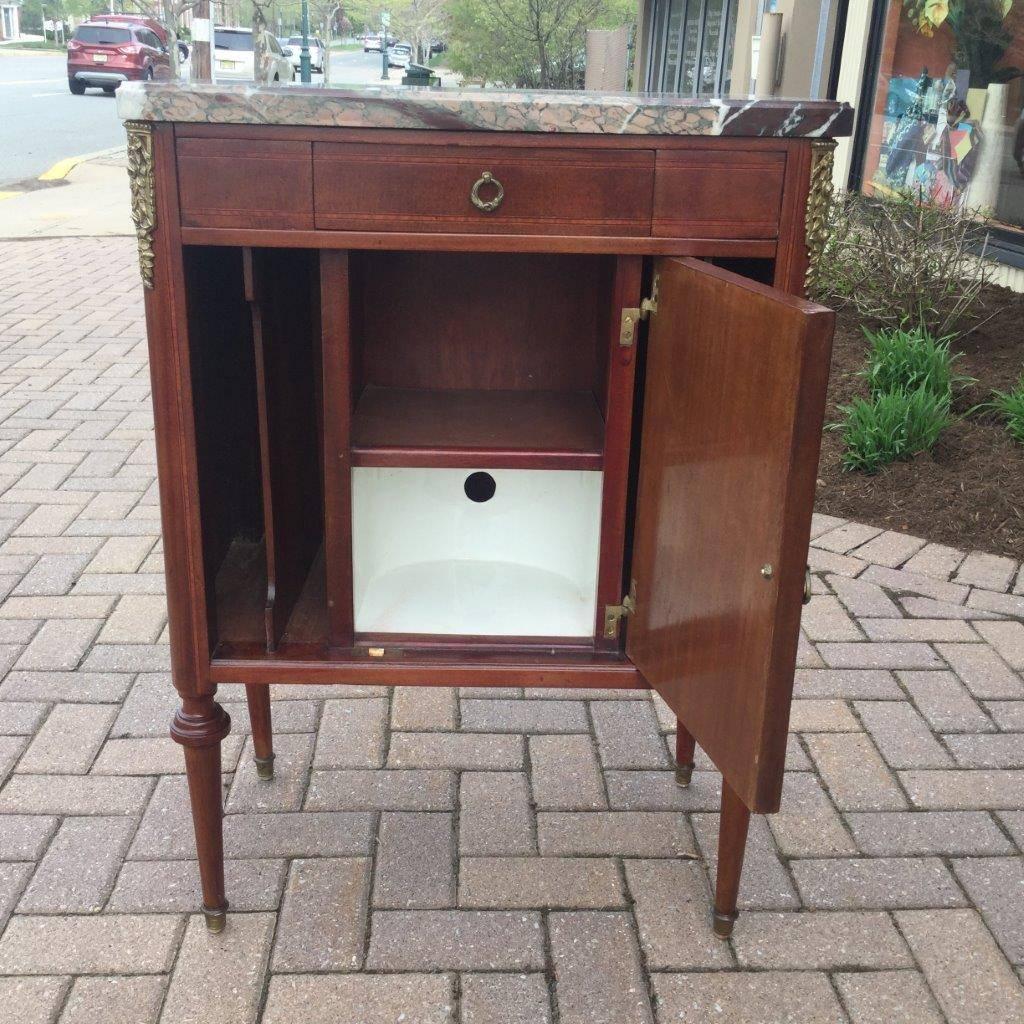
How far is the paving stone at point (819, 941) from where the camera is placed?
188 centimetres

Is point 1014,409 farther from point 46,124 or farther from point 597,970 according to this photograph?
point 46,124

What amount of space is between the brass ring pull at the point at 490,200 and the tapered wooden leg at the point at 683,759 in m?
1.22

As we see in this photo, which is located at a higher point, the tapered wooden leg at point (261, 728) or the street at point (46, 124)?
the street at point (46, 124)

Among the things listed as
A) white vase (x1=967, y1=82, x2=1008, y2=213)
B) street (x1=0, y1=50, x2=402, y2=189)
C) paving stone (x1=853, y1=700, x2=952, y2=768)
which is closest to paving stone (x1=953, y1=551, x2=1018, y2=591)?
paving stone (x1=853, y1=700, x2=952, y2=768)

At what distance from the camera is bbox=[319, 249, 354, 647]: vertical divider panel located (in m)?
1.65

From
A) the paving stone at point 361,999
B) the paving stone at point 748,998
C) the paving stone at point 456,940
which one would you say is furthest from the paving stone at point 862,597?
the paving stone at point 361,999

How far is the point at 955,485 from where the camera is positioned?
3752 mm

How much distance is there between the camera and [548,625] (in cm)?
192

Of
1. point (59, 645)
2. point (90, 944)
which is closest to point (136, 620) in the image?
point (59, 645)

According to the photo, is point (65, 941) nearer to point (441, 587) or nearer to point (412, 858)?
point (412, 858)

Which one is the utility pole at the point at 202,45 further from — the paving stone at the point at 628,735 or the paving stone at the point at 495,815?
the paving stone at the point at 628,735

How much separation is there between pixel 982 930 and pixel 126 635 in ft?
7.02

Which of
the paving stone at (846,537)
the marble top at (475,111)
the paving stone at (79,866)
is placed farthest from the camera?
the paving stone at (846,537)

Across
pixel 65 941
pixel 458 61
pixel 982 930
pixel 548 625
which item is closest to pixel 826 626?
pixel 982 930
